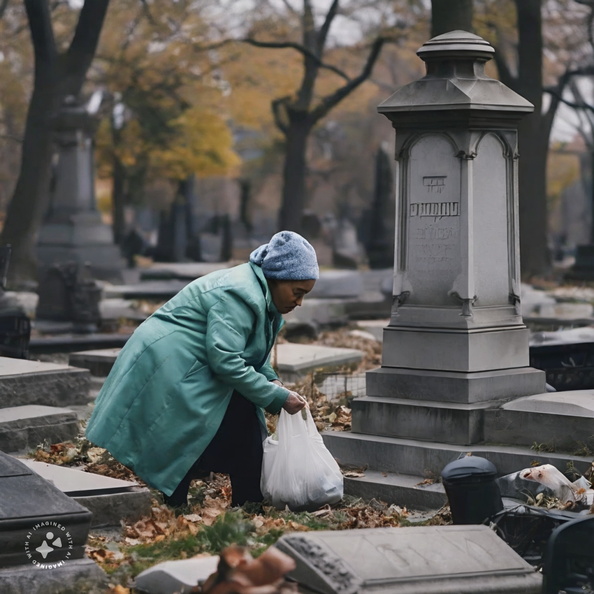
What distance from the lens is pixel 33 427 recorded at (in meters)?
8.85

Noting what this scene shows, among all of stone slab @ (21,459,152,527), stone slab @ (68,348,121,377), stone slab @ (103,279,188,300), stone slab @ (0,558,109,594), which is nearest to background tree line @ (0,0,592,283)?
stone slab @ (103,279,188,300)

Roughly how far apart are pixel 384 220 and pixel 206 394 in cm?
2491

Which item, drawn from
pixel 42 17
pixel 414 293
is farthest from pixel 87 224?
pixel 414 293

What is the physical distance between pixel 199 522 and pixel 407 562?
1.89 meters

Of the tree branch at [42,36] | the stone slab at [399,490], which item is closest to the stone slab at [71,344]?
the stone slab at [399,490]

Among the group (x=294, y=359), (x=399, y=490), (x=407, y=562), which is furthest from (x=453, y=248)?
(x=294, y=359)

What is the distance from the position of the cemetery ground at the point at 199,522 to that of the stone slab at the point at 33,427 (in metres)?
0.12

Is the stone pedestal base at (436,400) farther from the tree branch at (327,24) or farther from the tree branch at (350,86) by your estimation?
the tree branch at (327,24)

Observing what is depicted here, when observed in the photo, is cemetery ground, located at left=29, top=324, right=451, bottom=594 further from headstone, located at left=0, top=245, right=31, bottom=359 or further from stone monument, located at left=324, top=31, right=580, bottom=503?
headstone, located at left=0, top=245, right=31, bottom=359

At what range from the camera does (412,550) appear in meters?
4.95

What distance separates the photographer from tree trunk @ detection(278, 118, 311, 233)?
102ft

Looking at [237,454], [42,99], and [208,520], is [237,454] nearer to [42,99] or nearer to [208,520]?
[208,520]

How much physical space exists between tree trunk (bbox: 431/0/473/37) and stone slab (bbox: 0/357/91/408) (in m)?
6.63

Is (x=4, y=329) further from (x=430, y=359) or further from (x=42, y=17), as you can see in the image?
(x=42, y=17)
